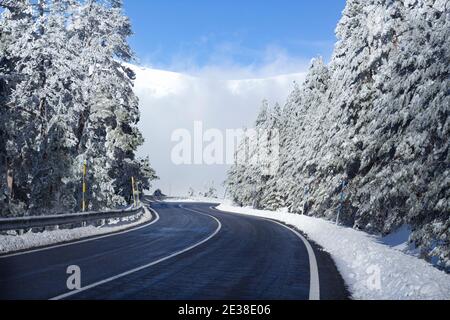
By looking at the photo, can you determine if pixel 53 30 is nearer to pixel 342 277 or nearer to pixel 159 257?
pixel 159 257

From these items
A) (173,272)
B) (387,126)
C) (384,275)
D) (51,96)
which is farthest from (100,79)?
(384,275)

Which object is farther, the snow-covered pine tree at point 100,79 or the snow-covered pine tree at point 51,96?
the snow-covered pine tree at point 100,79

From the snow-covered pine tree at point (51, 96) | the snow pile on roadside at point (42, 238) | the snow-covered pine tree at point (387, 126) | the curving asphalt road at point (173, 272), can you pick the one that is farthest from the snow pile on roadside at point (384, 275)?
the snow-covered pine tree at point (51, 96)

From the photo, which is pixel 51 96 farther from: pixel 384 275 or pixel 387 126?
pixel 384 275

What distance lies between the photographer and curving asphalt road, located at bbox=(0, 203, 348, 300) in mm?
8258

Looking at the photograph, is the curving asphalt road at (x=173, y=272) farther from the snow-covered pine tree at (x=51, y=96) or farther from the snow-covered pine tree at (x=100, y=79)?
the snow-covered pine tree at (x=100, y=79)

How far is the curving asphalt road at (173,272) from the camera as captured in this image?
27.1 feet

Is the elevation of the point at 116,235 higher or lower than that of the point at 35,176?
lower

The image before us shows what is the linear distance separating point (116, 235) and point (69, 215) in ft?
6.52

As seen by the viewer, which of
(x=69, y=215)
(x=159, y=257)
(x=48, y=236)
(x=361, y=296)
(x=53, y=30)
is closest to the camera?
(x=361, y=296)

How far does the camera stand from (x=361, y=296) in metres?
8.56

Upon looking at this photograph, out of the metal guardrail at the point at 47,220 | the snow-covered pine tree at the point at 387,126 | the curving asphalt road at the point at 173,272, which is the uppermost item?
the snow-covered pine tree at the point at 387,126

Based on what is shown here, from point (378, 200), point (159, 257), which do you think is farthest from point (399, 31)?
point (159, 257)
